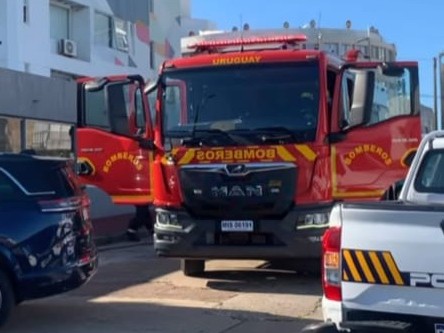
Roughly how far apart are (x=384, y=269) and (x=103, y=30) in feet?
104

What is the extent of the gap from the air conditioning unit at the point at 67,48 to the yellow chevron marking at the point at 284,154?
875 inches

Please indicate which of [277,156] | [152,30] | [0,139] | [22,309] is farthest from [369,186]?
[152,30]

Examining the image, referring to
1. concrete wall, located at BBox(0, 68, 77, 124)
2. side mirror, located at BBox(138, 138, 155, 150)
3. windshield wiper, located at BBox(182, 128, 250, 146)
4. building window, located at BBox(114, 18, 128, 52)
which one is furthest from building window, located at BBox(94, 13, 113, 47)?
windshield wiper, located at BBox(182, 128, 250, 146)

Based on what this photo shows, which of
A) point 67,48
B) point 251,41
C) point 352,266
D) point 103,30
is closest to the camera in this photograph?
point 352,266

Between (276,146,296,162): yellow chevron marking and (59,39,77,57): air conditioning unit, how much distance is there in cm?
2223

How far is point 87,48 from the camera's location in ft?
110

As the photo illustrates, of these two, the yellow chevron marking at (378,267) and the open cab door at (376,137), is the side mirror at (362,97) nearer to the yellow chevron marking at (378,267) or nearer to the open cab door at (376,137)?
the open cab door at (376,137)

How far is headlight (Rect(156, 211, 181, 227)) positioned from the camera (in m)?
11.2

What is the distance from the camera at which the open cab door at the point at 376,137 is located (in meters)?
10.8

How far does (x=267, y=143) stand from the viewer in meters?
10.8

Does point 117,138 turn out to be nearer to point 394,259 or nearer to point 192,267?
point 192,267

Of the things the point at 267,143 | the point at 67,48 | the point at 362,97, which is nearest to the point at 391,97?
the point at 362,97

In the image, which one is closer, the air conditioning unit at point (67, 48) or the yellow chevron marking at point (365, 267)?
the yellow chevron marking at point (365, 267)

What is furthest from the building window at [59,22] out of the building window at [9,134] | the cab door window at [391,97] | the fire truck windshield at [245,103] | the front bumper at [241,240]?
the cab door window at [391,97]
